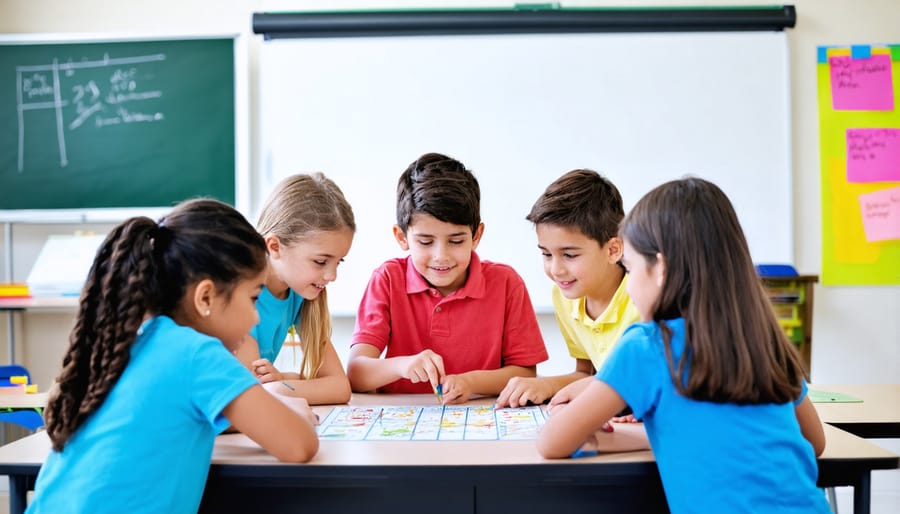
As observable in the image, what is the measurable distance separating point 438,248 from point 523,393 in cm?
46

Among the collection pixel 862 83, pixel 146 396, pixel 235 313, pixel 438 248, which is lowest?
pixel 146 396

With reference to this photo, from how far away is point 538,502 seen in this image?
1156mm

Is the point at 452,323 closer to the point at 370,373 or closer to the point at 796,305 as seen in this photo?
the point at 370,373

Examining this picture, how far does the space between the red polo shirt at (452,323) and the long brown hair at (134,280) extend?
27.6 inches

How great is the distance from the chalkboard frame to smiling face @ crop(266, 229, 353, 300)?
181 centimetres

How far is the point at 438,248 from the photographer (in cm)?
187

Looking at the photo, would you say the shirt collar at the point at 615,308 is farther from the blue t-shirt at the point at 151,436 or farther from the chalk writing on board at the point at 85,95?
the chalk writing on board at the point at 85,95

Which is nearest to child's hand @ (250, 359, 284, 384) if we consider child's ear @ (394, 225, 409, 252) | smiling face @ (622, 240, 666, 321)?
child's ear @ (394, 225, 409, 252)

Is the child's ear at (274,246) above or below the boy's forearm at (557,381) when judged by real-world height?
above

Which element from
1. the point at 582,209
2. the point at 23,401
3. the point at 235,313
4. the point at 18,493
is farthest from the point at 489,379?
the point at 23,401

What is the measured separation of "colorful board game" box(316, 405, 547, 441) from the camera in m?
1.29

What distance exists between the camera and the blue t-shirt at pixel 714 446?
109cm

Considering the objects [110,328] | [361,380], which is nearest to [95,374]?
[110,328]

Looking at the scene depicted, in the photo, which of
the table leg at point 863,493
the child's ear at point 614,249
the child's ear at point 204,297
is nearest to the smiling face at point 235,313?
the child's ear at point 204,297
